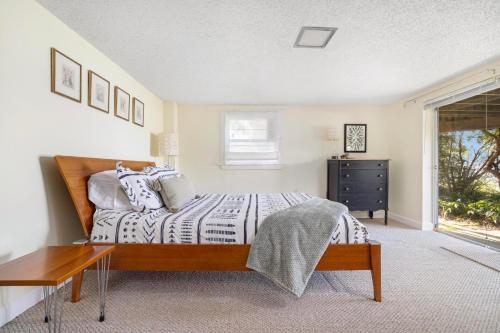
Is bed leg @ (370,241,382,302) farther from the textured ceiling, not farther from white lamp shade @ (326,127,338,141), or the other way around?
white lamp shade @ (326,127,338,141)

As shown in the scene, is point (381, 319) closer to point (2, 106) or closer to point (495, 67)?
point (2, 106)

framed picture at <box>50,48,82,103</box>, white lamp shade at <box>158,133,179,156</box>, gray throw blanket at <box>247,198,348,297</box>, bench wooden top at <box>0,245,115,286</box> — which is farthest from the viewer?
white lamp shade at <box>158,133,179,156</box>

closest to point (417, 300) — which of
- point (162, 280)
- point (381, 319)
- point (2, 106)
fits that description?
point (381, 319)

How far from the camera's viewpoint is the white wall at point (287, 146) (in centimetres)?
463

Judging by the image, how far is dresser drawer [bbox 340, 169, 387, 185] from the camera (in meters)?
4.16

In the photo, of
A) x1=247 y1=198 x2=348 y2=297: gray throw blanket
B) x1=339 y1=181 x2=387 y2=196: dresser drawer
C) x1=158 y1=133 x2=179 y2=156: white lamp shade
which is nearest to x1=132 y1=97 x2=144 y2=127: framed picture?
x1=158 y1=133 x2=179 y2=156: white lamp shade

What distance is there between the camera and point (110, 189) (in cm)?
212

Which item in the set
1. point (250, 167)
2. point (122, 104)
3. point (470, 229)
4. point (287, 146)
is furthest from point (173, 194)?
point (470, 229)

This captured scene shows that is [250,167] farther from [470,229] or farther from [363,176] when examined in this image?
[470,229]

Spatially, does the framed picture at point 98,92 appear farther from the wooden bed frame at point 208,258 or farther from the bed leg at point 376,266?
the bed leg at point 376,266

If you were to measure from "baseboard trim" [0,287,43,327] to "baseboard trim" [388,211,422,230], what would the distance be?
454 cm

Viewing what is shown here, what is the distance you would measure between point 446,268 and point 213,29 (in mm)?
3001

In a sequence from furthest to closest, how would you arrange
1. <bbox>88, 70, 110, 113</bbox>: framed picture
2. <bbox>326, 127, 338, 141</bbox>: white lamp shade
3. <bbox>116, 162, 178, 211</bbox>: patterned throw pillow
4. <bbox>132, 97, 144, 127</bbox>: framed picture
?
<bbox>326, 127, 338, 141</bbox>: white lamp shade → <bbox>132, 97, 144, 127</bbox>: framed picture → <bbox>88, 70, 110, 113</bbox>: framed picture → <bbox>116, 162, 178, 211</bbox>: patterned throw pillow

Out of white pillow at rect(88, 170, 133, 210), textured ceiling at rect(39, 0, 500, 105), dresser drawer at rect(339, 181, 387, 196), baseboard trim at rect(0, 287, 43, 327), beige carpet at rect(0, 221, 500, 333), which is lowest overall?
beige carpet at rect(0, 221, 500, 333)
